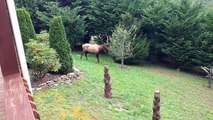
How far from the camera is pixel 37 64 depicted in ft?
25.0

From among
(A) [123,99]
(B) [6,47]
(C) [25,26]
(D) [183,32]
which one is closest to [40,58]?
(C) [25,26]

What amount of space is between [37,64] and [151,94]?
13.0ft

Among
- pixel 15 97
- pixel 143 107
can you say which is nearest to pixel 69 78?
pixel 143 107

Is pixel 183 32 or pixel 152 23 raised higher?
pixel 152 23

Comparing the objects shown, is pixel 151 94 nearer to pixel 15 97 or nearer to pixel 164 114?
pixel 164 114

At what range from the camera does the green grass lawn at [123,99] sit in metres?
6.77

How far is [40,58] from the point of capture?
7.57 metres

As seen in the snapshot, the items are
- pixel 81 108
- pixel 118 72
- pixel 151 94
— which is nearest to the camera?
pixel 81 108

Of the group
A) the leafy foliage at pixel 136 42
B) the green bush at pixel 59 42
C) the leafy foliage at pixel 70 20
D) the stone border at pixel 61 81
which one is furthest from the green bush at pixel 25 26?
the leafy foliage at pixel 136 42

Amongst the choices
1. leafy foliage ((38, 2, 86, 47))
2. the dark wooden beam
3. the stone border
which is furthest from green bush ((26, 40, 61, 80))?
leafy foliage ((38, 2, 86, 47))

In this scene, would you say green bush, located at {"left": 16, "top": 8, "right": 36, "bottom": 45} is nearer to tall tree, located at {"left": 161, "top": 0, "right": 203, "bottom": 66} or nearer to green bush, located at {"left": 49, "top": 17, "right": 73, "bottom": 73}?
green bush, located at {"left": 49, "top": 17, "right": 73, "bottom": 73}

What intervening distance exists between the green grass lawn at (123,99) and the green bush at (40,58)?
2.17ft

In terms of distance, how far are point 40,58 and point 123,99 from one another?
2.73 metres

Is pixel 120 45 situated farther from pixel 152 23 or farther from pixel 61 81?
pixel 61 81
